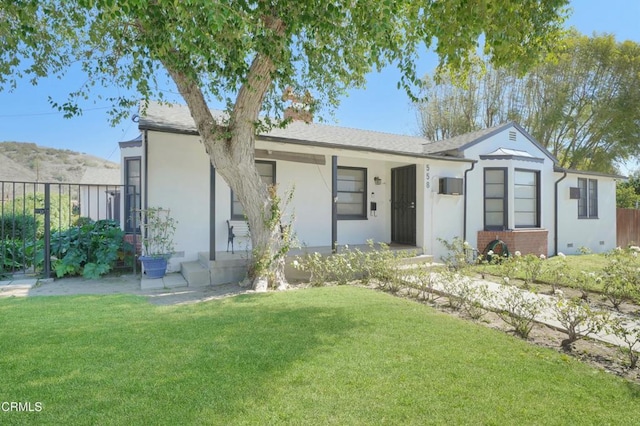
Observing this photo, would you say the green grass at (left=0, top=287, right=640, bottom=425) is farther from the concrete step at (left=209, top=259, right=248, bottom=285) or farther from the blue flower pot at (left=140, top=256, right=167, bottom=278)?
the blue flower pot at (left=140, top=256, right=167, bottom=278)

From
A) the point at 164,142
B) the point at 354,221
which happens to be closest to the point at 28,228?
the point at 164,142

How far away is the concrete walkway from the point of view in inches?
233

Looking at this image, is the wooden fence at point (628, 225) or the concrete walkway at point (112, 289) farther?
the wooden fence at point (628, 225)

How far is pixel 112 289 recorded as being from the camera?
644cm

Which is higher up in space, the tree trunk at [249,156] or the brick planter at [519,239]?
the tree trunk at [249,156]

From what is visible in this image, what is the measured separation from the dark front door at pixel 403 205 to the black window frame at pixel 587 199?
6957 millimetres

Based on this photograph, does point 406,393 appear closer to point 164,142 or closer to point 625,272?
point 625,272

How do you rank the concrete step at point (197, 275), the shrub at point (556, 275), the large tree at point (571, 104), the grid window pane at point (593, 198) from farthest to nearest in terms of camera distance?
1. the large tree at point (571, 104)
2. the grid window pane at point (593, 198)
3. the concrete step at point (197, 275)
4. the shrub at point (556, 275)

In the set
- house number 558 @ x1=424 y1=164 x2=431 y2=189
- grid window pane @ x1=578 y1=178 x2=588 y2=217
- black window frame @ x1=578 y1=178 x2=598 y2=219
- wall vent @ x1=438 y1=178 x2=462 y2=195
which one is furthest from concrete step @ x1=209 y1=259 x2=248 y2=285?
grid window pane @ x1=578 y1=178 x2=588 y2=217

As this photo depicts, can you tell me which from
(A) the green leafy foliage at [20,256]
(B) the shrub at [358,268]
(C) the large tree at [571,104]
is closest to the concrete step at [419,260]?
(B) the shrub at [358,268]

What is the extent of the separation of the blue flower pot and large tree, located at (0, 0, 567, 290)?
2.08 metres

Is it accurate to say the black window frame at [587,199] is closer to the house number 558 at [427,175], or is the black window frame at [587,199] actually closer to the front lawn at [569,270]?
the front lawn at [569,270]

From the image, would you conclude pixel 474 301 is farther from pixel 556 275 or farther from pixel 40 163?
pixel 40 163

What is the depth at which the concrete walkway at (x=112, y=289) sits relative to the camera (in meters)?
5.91
